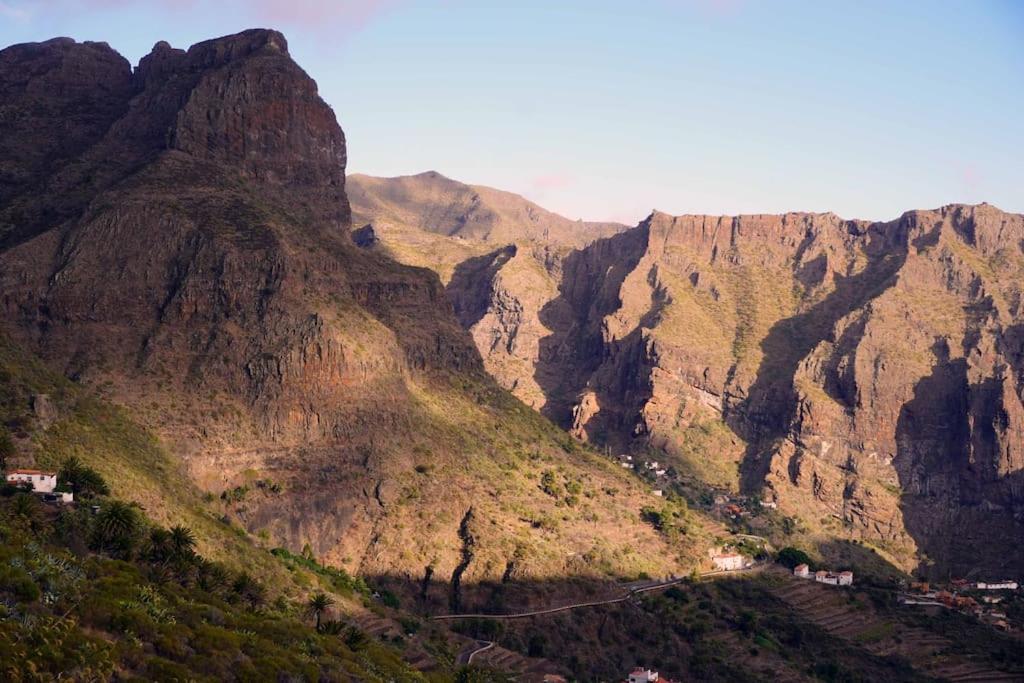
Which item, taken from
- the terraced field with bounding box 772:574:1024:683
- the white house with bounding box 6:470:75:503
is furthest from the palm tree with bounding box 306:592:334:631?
the terraced field with bounding box 772:574:1024:683

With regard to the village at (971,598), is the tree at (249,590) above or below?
above

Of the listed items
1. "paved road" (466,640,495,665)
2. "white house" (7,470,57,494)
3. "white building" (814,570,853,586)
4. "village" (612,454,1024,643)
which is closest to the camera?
"white house" (7,470,57,494)

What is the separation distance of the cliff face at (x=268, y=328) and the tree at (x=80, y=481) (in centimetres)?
1842

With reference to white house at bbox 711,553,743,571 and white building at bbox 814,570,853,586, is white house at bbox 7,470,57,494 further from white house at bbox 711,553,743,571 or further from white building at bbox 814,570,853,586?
white building at bbox 814,570,853,586

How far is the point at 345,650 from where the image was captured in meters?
73.8

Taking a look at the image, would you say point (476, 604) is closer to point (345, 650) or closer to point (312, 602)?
point (312, 602)

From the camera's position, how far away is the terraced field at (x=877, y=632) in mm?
119562

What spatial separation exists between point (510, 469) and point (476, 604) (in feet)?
56.0

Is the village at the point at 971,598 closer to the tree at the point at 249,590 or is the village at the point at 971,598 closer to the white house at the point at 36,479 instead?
the tree at the point at 249,590

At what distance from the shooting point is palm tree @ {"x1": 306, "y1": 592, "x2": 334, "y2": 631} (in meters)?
85.1

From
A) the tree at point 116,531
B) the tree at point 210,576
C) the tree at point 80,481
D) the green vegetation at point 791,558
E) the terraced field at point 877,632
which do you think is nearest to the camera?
the tree at point 116,531

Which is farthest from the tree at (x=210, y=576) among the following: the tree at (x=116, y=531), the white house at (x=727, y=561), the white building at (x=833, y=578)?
the white building at (x=833, y=578)

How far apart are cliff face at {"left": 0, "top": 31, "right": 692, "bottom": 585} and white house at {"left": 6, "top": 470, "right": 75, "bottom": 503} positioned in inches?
862

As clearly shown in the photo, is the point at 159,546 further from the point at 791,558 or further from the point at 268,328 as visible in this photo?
the point at 791,558
